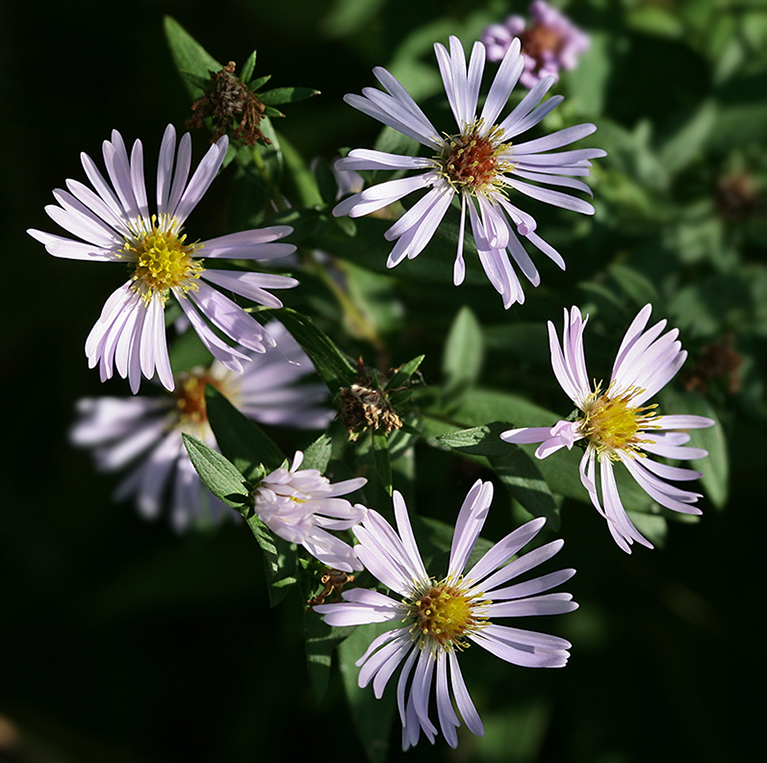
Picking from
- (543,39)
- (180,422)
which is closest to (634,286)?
(543,39)

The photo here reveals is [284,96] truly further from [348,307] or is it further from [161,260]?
[348,307]

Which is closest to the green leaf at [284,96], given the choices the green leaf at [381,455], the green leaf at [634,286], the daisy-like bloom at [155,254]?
the daisy-like bloom at [155,254]

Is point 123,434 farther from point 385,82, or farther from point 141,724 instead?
point 385,82

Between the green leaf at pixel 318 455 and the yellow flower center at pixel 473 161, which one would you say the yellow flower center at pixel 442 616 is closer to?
the green leaf at pixel 318 455

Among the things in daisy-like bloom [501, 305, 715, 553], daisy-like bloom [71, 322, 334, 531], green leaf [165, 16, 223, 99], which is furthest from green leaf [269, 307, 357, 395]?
daisy-like bloom [71, 322, 334, 531]

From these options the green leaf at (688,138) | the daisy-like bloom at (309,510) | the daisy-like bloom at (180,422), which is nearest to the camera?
the daisy-like bloom at (309,510)

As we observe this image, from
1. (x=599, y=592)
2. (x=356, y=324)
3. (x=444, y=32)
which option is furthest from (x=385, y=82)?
(x=599, y=592)

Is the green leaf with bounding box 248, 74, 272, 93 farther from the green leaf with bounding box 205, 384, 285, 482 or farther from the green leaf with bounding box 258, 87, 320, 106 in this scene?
the green leaf with bounding box 205, 384, 285, 482

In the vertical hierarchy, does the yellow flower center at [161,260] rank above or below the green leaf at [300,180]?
below
